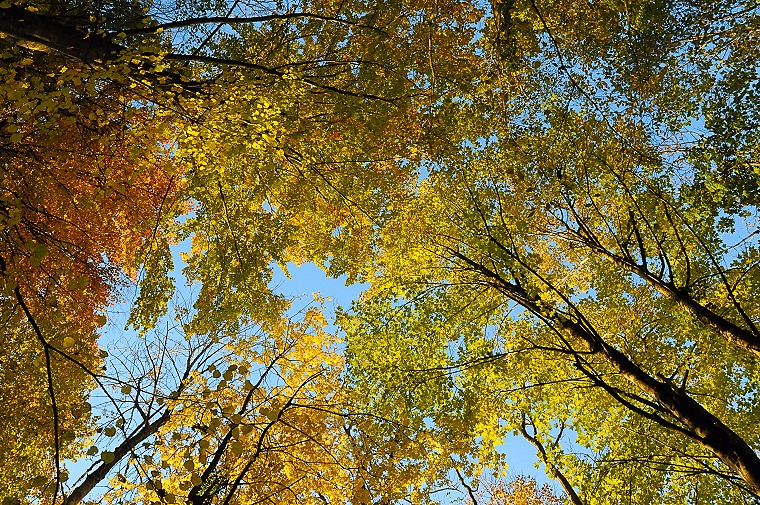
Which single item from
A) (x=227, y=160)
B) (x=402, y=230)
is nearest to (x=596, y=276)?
(x=402, y=230)

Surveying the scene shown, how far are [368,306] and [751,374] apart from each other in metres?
5.52

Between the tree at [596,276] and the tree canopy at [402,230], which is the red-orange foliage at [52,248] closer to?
the tree canopy at [402,230]

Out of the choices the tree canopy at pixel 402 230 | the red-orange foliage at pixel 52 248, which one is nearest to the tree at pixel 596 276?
the tree canopy at pixel 402 230

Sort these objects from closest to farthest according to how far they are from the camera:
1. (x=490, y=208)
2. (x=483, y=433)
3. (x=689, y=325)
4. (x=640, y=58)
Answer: (x=640, y=58), (x=689, y=325), (x=483, y=433), (x=490, y=208)

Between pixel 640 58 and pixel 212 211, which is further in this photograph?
pixel 212 211

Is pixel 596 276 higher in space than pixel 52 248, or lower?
higher

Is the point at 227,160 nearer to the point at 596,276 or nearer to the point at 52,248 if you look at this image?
the point at 52,248

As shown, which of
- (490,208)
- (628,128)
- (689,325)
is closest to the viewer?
(628,128)

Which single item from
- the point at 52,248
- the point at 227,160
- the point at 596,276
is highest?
the point at 596,276

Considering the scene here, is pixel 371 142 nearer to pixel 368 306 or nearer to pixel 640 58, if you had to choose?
pixel 368 306

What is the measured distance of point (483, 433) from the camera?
23.0 feet

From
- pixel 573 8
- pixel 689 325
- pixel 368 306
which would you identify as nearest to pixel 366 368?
pixel 368 306

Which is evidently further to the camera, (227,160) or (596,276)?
(596,276)

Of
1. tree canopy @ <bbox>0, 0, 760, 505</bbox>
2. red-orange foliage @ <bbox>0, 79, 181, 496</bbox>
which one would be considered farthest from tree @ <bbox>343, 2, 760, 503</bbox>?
red-orange foliage @ <bbox>0, 79, 181, 496</bbox>
